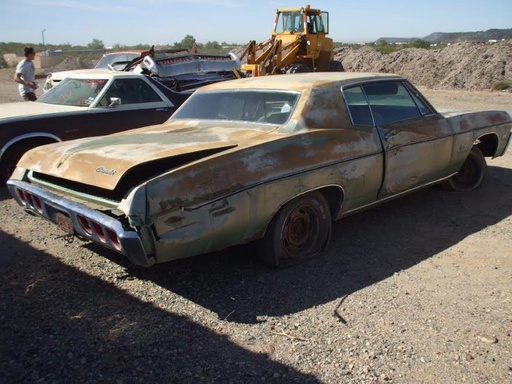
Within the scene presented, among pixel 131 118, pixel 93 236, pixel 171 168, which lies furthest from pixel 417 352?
pixel 131 118

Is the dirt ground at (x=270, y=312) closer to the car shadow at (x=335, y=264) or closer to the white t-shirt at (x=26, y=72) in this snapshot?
the car shadow at (x=335, y=264)

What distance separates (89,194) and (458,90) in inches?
747

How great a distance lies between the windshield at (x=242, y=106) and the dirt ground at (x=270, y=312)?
1165 mm

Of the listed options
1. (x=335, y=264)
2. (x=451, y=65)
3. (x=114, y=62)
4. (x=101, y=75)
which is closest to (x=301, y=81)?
(x=335, y=264)

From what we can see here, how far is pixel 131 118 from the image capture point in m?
7.05

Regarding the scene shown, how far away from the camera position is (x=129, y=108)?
709 cm

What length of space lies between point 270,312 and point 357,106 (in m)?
2.04

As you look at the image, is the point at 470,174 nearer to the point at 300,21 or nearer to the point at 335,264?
the point at 335,264

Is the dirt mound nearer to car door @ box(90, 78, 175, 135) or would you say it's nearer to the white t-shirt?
car door @ box(90, 78, 175, 135)

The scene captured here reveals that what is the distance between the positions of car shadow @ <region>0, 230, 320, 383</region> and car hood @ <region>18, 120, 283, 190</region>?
82cm

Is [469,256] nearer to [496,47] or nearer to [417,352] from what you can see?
[417,352]

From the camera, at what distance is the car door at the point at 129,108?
6.79 m

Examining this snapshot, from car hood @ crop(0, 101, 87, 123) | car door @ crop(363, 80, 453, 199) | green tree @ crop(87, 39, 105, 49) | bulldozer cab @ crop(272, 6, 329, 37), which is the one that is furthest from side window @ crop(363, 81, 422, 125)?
green tree @ crop(87, 39, 105, 49)

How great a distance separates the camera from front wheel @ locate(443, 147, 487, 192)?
19.1ft
